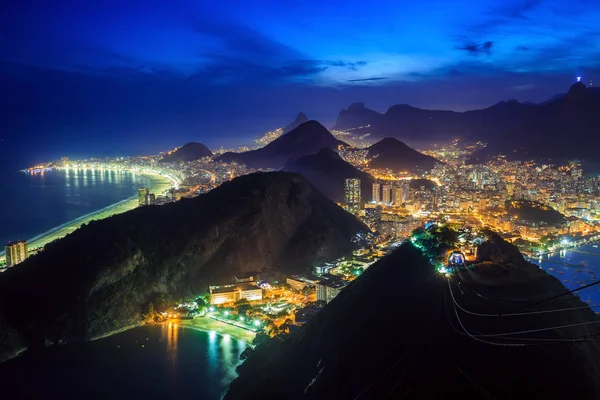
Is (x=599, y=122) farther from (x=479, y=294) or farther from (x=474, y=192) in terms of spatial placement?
(x=479, y=294)

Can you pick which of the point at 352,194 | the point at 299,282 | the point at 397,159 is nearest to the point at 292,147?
the point at 397,159

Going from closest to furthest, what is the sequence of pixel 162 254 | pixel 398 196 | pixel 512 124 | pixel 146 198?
pixel 162 254, pixel 398 196, pixel 146 198, pixel 512 124

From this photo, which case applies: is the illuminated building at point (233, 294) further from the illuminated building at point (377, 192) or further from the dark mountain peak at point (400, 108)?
the dark mountain peak at point (400, 108)

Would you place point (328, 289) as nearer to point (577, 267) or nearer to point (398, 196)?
point (577, 267)

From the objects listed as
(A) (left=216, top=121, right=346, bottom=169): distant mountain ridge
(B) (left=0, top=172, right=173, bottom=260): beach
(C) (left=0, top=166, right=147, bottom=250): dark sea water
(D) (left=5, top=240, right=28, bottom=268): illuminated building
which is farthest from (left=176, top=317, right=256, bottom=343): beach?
(A) (left=216, top=121, right=346, bottom=169): distant mountain ridge

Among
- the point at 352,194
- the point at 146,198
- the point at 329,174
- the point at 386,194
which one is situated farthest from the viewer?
the point at 329,174

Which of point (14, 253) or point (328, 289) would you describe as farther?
point (14, 253)

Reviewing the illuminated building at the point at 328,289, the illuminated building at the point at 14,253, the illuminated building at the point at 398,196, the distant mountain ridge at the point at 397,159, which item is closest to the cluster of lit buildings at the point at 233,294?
the illuminated building at the point at 328,289

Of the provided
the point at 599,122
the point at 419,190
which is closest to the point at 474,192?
the point at 419,190
